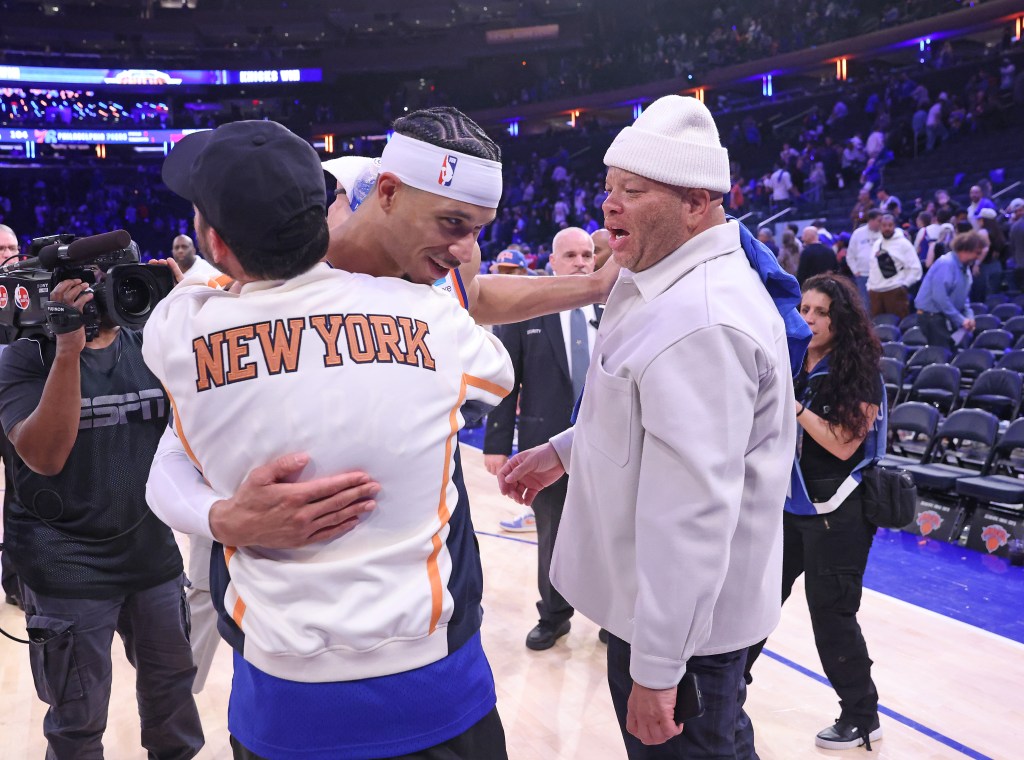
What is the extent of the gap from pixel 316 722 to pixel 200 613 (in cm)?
247

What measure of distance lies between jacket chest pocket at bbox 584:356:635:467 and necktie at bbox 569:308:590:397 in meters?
2.72

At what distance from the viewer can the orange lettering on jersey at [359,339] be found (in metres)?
1.29

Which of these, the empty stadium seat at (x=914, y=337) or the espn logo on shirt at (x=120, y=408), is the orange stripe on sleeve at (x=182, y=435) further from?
the empty stadium seat at (x=914, y=337)

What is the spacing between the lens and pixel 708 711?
1979mm

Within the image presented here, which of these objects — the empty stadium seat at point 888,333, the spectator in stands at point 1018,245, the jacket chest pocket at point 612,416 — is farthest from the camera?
the spectator in stands at point 1018,245

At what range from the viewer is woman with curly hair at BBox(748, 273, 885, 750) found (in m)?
3.32

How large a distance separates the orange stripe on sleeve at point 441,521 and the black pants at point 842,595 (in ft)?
7.63

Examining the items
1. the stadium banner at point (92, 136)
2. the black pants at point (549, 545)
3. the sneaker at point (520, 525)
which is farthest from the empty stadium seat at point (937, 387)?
the stadium banner at point (92, 136)

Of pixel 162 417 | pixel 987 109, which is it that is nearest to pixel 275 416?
pixel 162 417

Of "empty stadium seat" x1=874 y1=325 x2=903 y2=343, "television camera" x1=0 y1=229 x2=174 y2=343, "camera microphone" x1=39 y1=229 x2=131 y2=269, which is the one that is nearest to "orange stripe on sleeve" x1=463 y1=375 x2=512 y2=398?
"television camera" x1=0 y1=229 x2=174 y2=343

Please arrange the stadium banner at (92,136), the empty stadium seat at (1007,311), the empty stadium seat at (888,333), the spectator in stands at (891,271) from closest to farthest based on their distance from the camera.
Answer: the empty stadium seat at (888,333), the empty stadium seat at (1007,311), the spectator in stands at (891,271), the stadium banner at (92,136)

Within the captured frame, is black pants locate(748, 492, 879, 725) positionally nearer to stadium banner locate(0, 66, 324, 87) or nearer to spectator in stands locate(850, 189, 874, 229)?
spectator in stands locate(850, 189, 874, 229)

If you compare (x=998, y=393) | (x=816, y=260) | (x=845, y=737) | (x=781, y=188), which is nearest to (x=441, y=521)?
(x=845, y=737)

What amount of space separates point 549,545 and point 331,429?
357cm
